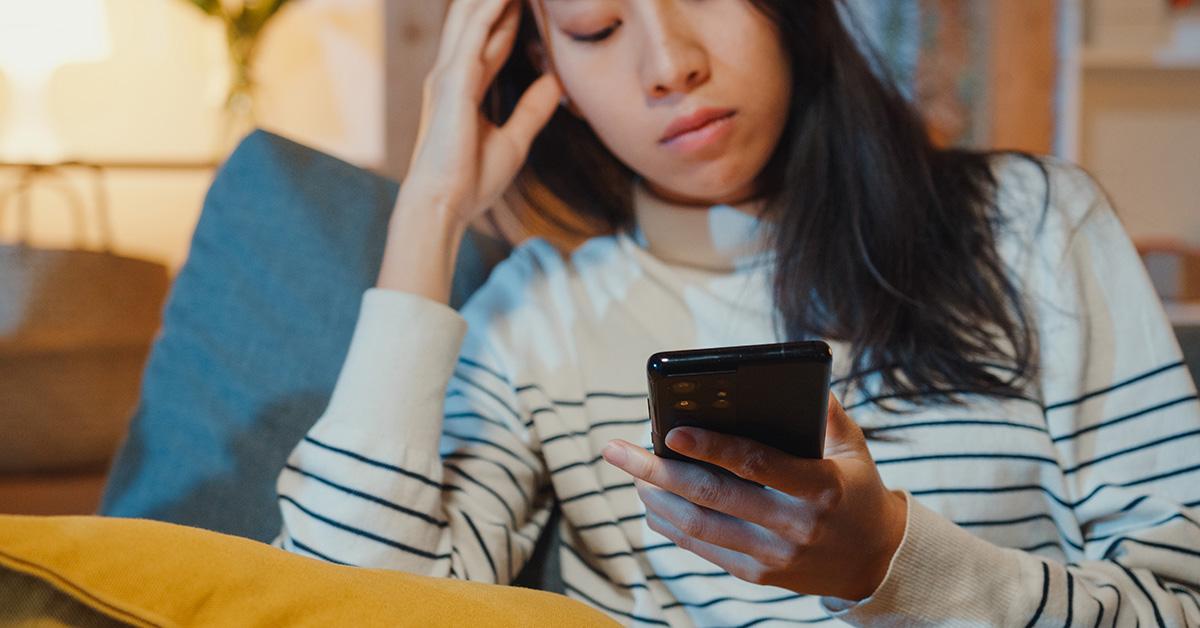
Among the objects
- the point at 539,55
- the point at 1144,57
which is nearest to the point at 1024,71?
the point at 1144,57

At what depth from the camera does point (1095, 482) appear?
0.81 meters

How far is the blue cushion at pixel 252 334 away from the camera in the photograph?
0.96 meters

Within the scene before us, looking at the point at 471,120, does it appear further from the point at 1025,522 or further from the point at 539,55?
the point at 1025,522

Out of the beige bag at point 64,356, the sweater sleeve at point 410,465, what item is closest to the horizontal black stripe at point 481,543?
the sweater sleeve at point 410,465

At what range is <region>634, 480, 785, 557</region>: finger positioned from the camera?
2.03 ft

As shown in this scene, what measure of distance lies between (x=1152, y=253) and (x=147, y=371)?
2169mm

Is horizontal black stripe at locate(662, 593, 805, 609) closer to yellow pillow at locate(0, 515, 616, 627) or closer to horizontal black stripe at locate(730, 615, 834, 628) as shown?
horizontal black stripe at locate(730, 615, 834, 628)

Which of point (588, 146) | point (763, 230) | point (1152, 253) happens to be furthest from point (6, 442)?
point (1152, 253)

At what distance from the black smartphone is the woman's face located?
16.8 inches

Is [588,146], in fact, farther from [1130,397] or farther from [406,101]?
[406,101]

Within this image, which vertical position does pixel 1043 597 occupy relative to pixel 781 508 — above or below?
below

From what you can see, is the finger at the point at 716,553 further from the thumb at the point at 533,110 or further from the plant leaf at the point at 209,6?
the plant leaf at the point at 209,6

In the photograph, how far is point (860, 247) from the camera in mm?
927

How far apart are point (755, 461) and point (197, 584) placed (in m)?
0.28
